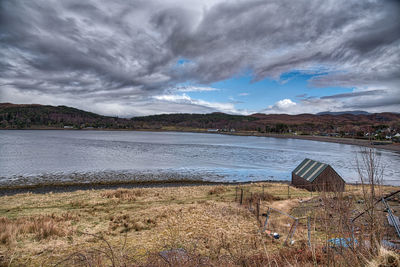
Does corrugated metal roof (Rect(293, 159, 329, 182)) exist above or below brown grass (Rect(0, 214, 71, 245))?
above

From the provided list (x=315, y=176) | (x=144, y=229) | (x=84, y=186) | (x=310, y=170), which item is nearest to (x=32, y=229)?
(x=144, y=229)

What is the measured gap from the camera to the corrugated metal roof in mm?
25681

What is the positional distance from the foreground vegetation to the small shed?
15.1 feet

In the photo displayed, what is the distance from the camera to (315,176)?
1008 inches

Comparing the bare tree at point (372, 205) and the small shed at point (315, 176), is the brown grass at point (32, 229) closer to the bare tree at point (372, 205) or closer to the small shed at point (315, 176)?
the bare tree at point (372, 205)

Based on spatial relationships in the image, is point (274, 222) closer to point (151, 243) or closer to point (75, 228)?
point (151, 243)

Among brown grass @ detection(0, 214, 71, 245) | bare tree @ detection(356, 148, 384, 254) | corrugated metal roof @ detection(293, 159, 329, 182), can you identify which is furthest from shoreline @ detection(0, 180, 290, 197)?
bare tree @ detection(356, 148, 384, 254)

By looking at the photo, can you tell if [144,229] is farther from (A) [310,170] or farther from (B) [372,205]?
(A) [310,170]

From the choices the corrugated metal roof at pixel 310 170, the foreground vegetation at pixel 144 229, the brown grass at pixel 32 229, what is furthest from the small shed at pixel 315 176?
the brown grass at pixel 32 229

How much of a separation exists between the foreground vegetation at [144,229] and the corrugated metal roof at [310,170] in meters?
5.17

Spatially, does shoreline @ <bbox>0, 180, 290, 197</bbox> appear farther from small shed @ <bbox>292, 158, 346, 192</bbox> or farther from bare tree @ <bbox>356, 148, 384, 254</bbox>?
bare tree @ <bbox>356, 148, 384, 254</bbox>

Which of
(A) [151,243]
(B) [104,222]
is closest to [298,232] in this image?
(A) [151,243]

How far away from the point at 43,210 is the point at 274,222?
18426mm

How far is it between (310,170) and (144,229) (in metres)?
22.4
